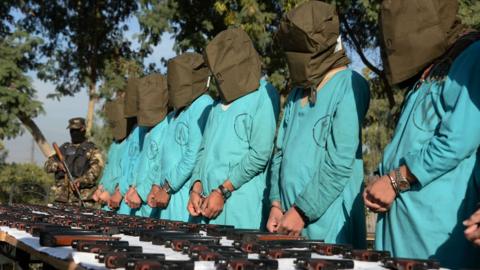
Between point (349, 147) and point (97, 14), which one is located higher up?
point (97, 14)

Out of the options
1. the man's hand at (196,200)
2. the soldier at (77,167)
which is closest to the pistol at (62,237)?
the man's hand at (196,200)

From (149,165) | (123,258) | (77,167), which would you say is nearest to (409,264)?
(123,258)

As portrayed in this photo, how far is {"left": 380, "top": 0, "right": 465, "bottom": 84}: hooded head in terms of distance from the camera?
3.77 m

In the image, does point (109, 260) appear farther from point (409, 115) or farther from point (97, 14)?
point (97, 14)

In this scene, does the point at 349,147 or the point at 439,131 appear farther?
the point at 349,147

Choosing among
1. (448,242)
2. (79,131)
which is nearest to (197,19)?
(79,131)

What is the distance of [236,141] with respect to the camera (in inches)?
217

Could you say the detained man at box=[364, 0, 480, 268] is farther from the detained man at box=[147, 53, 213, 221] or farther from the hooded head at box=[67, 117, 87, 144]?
the hooded head at box=[67, 117, 87, 144]

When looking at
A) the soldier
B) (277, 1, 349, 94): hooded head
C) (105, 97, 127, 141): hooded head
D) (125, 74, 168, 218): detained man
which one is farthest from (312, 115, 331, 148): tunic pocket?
the soldier

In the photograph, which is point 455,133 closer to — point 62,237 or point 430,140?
point 430,140

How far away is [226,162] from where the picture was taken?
5.50 metres

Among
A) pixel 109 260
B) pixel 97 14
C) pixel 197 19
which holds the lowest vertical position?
pixel 109 260

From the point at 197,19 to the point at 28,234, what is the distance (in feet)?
32.7

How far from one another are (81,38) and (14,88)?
2.64m
